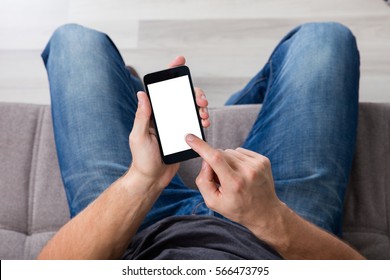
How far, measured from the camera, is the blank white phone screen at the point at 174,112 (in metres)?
0.81

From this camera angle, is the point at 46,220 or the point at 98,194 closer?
the point at 98,194

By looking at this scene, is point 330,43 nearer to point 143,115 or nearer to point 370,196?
point 370,196

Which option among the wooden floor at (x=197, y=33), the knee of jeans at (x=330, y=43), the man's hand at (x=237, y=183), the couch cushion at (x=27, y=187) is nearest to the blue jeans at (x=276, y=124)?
the knee of jeans at (x=330, y=43)

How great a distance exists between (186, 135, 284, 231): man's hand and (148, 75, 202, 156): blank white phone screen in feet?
0.17

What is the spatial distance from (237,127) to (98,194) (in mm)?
372

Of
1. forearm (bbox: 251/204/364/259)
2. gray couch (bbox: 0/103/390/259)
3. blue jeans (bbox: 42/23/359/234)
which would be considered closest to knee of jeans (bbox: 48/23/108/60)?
blue jeans (bbox: 42/23/359/234)

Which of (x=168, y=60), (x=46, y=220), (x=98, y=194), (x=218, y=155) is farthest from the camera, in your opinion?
(x=168, y=60)

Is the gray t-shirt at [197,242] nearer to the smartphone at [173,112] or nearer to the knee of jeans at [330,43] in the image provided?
the smartphone at [173,112]

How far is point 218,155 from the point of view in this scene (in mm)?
694

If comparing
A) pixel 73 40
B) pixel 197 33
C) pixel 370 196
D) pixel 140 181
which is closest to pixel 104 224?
pixel 140 181

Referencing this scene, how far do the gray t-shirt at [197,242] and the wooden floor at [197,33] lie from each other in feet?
2.14
